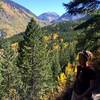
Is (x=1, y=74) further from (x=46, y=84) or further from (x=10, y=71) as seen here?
(x=46, y=84)

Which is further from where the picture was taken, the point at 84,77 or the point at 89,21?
the point at 89,21

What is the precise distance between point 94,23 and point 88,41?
1.21 meters

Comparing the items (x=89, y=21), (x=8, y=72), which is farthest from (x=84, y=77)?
(x=8, y=72)

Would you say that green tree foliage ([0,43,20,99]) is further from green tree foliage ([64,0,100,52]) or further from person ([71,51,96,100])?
person ([71,51,96,100])

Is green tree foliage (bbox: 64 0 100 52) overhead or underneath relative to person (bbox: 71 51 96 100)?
overhead

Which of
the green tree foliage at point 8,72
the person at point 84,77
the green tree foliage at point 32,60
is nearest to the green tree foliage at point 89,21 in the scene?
the person at point 84,77

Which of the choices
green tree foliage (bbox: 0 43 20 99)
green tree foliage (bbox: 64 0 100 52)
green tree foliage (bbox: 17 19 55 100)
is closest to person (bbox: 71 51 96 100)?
green tree foliage (bbox: 64 0 100 52)

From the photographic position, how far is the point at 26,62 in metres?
60.4

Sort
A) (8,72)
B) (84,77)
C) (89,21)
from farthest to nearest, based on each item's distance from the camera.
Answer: (8,72) < (89,21) < (84,77)

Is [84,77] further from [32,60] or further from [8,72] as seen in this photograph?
[8,72]

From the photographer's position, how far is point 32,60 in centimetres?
6097

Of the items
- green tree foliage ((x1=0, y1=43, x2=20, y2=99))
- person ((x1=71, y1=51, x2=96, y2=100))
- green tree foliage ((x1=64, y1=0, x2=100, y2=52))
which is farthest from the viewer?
green tree foliage ((x1=0, y1=43, x2=20, y2=99))

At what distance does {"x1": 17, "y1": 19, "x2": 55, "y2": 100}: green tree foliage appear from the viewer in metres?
60.2

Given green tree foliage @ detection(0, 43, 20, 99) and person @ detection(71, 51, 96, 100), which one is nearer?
person @ detection(71, 51, 96, 100)
